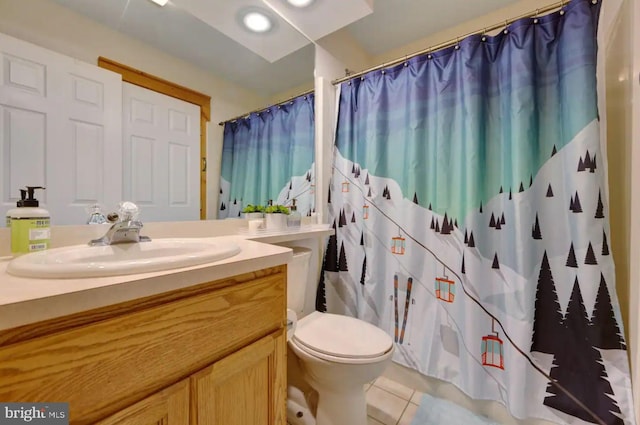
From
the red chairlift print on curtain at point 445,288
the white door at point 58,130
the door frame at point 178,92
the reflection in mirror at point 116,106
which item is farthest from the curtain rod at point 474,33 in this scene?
the white door at point 58,130

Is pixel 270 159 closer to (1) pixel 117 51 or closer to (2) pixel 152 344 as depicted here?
(1) pixel 117 51

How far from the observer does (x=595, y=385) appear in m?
1.06

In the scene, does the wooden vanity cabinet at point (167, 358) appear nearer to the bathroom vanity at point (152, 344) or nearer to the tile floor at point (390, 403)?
the bathroom vanity at point (152, 344)

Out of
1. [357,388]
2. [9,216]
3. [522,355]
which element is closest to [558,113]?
[522,355]

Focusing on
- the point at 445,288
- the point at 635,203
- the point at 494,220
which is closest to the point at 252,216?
the point at 445,288

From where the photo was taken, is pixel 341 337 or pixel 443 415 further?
pixel 443 415

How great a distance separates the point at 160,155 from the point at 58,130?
295 millimetres

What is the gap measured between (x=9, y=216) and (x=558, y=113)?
6.67 ft

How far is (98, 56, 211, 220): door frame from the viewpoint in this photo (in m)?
0.96

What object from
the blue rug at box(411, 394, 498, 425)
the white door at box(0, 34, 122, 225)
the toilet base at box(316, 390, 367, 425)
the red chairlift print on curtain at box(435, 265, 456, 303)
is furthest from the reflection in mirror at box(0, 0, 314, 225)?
the blue rug at box(411, 394, 498, 425)

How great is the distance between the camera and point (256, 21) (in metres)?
1.38

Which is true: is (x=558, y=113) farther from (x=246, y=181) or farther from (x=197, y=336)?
(x=197, y=336)

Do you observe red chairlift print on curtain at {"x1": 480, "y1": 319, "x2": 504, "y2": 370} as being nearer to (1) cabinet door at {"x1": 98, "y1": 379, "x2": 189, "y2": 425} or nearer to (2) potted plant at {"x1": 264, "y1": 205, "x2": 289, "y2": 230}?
(2) potted plant at {"x1": 264, "y1": 205, "x2": 289, "y2": 230}

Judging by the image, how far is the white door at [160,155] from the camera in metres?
0.97
